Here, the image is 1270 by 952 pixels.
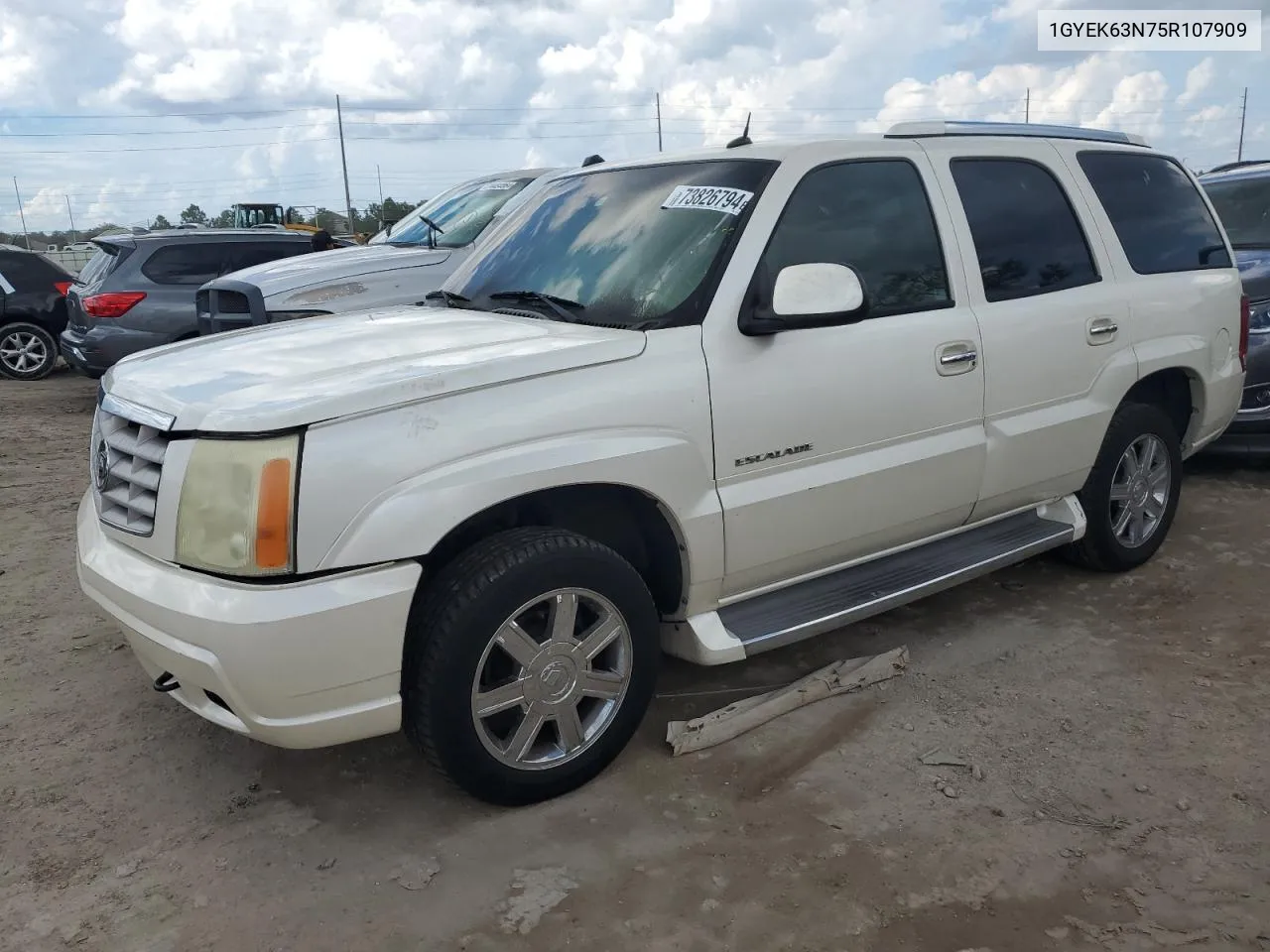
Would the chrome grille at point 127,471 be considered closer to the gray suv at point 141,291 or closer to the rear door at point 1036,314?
the rear door at point 1036,314

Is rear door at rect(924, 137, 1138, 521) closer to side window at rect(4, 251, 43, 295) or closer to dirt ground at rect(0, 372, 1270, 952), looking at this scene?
dirt ground at rect(0, 372, 1270, 952)

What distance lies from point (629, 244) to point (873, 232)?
2.88 ft

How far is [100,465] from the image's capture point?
3.10 meters

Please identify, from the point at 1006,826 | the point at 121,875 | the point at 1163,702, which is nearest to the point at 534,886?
the point at 121,875

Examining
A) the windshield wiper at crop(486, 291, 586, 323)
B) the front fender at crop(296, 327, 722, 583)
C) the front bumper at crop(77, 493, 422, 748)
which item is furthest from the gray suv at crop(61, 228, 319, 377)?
the front fender at crop(296, 327, 722, 583)

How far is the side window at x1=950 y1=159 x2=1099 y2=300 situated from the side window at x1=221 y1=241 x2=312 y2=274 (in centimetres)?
765

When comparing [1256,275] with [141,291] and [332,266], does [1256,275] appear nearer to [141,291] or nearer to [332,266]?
[332,266]

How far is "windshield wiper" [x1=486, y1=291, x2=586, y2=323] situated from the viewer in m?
3.45

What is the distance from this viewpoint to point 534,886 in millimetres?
2723

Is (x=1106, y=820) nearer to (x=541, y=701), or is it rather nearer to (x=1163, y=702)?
(x=1163, y=702)

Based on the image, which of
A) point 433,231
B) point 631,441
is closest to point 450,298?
point 631,441

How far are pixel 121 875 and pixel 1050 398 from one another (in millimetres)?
3621

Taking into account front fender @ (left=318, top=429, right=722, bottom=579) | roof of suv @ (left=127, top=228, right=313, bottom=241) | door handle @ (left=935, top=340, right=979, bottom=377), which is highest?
roof of suv @ (left=127, top=228, right=313, bottom=241)

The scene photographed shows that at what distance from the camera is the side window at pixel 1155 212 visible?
14.8 feet
